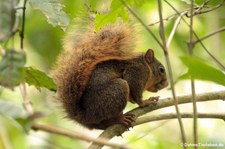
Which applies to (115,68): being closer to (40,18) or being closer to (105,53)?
(105,53)

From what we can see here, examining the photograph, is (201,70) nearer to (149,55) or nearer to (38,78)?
(38,78)

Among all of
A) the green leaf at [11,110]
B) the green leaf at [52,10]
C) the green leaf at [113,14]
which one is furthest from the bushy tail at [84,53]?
the green leaf at [11,110]

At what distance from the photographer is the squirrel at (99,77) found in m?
2.98

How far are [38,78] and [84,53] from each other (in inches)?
40.4

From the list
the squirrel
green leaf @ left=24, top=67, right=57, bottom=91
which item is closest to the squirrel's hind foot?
the squirrel

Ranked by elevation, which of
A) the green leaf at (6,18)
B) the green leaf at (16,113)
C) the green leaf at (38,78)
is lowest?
Result: the green leaf at (16,113)

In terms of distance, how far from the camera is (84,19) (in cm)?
309

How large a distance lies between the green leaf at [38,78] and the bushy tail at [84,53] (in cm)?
84

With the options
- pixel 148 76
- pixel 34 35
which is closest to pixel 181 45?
pixel 148 76

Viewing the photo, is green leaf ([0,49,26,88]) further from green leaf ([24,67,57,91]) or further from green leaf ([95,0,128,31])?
green leaf ([95,0,128,31])

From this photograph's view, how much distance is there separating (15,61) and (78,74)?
1.56 meters

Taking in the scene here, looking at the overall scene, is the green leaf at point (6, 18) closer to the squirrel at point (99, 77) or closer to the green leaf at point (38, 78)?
the green leaf at point (38, 78)

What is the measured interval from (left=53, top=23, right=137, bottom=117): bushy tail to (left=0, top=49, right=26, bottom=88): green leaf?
1.49 meters

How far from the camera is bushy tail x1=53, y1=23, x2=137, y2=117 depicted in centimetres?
297
